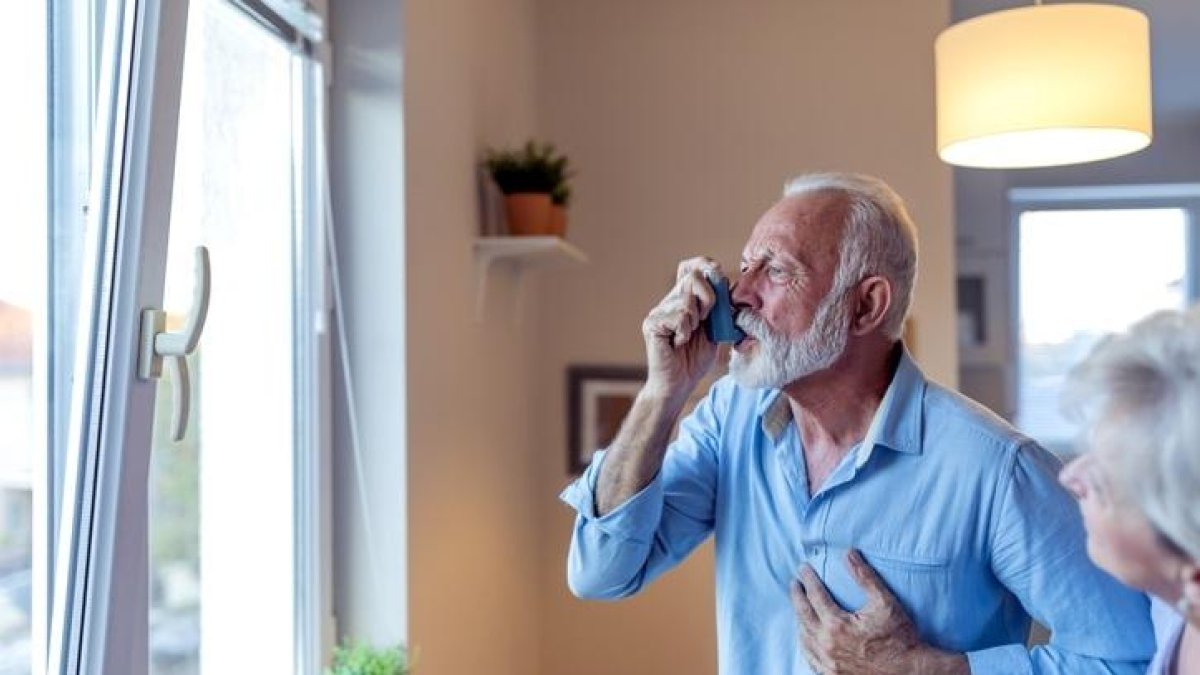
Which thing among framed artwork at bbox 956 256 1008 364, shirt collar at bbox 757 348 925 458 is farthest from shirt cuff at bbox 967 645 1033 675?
framed artwork at bbox 956 256 1008 364

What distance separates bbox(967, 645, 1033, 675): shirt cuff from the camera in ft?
3.63

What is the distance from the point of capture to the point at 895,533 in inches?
46.4

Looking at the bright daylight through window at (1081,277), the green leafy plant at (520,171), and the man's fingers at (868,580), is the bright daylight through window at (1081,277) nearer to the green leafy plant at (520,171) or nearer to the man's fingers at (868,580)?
the green leafy plant at (520,171)

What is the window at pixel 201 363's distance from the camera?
43.8 inches

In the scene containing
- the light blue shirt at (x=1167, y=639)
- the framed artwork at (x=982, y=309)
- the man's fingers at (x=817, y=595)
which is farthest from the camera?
the framed artwork at (x=982, y=309)

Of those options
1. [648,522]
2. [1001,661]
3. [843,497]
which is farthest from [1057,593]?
[648,522]

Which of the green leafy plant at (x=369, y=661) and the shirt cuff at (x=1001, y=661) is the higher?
the shirt cuff at (x=1001, y=661)

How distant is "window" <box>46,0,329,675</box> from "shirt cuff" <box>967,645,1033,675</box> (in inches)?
36.0

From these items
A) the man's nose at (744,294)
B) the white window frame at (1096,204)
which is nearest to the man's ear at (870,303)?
the man's nose at (744,294)

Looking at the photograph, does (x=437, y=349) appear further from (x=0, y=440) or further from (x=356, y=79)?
(x=0, y=440)

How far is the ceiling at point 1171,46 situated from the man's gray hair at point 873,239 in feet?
7.69

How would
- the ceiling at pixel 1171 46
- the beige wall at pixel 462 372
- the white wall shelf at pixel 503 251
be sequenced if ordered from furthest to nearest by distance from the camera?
1. the ceiling at pixel 1171 46
2. the white wall shelf at pixel 503 251
3. the beige wall at pixel 462 372

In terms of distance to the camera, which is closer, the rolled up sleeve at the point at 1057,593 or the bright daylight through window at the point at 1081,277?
the rolled up sleeve at the point at 1057,593

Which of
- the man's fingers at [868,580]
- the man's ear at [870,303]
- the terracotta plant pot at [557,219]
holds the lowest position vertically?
the man's fingers at [868,580]
